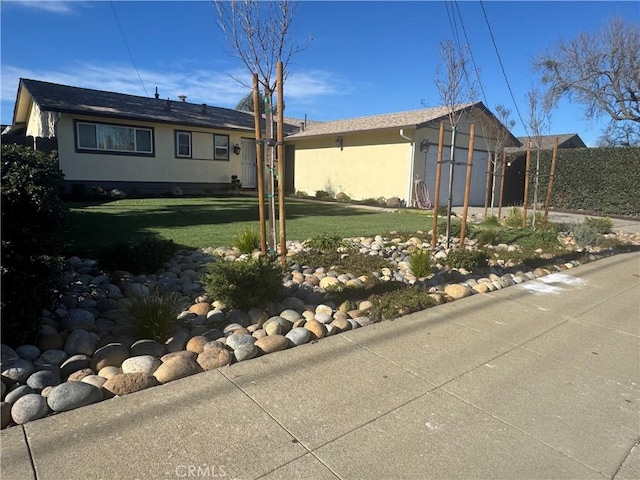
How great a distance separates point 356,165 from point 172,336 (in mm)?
15519

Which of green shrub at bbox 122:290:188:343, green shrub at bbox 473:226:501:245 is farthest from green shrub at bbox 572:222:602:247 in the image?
green shrub at bbox 122:290:188:343

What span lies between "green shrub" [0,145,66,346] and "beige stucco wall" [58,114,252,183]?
43.3 feet

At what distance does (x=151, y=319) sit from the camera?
10.9ft

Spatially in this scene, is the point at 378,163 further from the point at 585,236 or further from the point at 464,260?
the point at 464,260

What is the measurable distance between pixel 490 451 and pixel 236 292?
7.95ft

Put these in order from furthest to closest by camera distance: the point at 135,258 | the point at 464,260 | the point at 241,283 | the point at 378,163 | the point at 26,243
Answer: the point at 378,163, the point at 464,260, the point at 135,258, the point at 241,283, the point at 26,243

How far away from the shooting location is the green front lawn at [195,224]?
705 cm

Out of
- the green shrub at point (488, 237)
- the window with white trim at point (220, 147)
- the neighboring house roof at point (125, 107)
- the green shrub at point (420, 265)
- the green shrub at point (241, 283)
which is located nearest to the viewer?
the green shrub at point (241, 283)

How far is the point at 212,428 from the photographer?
7.50 feet

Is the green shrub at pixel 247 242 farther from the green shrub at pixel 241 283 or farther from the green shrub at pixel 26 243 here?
the green shrub at pixel 26 243

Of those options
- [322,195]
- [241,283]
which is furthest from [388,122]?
[241,283]

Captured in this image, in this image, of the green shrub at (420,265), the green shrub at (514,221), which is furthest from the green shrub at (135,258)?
the green shrub at (514,221)

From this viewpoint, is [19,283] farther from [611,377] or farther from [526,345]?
[611,377]

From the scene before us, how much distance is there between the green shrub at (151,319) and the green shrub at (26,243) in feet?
1.93
